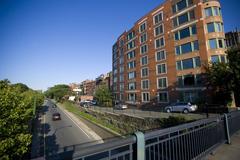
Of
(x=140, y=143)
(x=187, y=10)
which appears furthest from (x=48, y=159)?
(x=187, y=10)

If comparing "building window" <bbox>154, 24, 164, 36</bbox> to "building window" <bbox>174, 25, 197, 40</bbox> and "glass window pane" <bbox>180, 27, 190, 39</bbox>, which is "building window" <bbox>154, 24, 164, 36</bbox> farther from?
"glass window pane" <bbox>180, 27, 190, 39</bbox>

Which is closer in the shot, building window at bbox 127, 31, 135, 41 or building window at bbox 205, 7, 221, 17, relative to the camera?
building window at bbox 205, 7, 221, 17

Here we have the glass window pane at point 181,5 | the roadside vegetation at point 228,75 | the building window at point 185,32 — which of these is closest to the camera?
the roadside vegetation at point 228,75

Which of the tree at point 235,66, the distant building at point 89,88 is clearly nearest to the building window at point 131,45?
the tree at point 235,66

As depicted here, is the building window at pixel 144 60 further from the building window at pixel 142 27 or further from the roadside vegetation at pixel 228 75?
the roadside vegetation at pixel 228 75

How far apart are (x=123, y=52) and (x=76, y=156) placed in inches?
2190

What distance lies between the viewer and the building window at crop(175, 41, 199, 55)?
102 feet

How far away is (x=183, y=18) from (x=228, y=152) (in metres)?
33.9

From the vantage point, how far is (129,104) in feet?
163

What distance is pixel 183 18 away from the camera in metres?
33.8

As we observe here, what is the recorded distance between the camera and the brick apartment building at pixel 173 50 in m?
29.4

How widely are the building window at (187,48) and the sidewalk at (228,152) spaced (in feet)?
92.5

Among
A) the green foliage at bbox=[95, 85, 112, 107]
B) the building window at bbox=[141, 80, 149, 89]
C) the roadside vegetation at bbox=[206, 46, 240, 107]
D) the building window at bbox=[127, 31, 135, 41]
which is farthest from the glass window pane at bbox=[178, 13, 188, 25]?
the green foliage at bbox=[95, 85, 112, 107]

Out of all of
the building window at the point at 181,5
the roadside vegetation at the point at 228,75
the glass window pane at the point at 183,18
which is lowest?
the roadside vegetation at the point at 228,75
